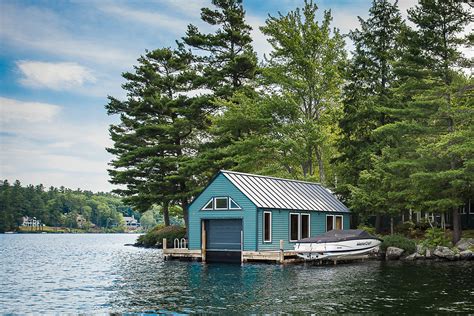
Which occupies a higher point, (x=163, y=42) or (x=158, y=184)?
(x=163, y=42)

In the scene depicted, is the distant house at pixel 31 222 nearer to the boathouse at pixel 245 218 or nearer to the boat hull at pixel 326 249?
the boathouse at pixel 245 218

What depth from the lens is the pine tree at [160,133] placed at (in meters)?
54.0

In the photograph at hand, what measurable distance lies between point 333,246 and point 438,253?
7.42m

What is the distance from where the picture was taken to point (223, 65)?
5519cm

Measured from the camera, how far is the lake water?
18.8 meters

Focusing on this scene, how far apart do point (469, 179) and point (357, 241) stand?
8.09 metres

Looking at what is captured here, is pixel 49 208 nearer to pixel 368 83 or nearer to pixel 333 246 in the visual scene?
pixel 368 83

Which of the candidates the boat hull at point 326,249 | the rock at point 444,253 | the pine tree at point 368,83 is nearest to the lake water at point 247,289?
the boat hull at point 326,249

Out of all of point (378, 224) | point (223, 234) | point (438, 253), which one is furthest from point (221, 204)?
point (378, 224)

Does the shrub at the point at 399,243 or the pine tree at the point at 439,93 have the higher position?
the pine tree at the point at 439,93

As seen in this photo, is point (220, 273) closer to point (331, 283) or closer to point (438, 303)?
point (331, 283)

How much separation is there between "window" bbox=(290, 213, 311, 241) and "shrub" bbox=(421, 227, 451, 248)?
7901mm

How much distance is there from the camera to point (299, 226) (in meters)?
38.2

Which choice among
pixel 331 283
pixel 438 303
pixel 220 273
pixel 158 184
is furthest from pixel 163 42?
pixel 438 303
